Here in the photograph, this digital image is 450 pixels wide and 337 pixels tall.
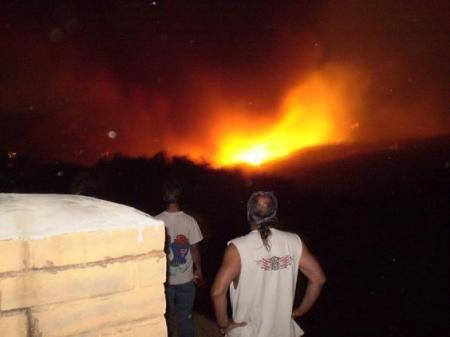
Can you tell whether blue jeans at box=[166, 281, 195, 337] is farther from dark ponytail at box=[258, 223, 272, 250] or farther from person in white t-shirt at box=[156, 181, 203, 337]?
dark ponytail at box=[258, 223, 272, 250]

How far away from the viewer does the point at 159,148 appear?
108 ft

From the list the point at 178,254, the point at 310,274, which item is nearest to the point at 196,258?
the point at 178,254

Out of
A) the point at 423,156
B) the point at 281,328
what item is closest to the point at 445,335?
the point at 281,328

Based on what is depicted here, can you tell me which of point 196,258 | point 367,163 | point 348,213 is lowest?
point 348,213

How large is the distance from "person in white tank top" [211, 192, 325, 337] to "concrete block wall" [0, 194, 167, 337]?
1.20 metres

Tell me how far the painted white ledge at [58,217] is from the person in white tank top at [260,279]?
1242mm

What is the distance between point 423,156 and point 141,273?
2459cm

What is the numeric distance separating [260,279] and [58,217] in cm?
168

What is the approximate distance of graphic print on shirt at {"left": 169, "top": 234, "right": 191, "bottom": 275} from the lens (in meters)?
4.46

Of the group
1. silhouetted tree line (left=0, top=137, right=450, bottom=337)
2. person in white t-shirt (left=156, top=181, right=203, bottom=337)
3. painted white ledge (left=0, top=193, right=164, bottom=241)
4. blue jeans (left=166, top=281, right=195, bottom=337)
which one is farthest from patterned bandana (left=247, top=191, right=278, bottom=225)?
silhouetted tree line (left=0, top=137, right=450, bottom=337)

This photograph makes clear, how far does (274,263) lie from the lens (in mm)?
2852

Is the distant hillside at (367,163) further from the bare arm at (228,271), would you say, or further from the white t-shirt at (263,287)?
the bare arm at (228,271)

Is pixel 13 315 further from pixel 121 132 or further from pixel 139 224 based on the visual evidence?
pixel 121 132

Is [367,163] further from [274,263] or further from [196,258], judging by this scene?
[274,263]
